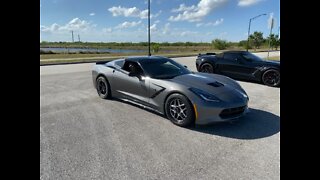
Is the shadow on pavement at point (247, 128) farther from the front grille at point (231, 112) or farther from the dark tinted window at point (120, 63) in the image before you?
the dark tinted window at point (120, 63)

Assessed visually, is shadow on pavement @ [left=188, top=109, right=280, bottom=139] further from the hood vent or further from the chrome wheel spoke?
the hood vent

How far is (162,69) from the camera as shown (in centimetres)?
553

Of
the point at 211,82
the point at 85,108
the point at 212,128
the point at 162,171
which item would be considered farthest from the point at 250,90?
the point at 162,171

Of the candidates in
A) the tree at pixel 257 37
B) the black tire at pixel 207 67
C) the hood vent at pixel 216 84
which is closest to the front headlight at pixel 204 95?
the hood vent at pixel 216 84

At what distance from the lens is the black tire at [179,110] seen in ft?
14.6

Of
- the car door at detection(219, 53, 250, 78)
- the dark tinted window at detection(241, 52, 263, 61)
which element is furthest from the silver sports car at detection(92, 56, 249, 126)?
the dark tinted window at detection(241, 52, 263, 61)

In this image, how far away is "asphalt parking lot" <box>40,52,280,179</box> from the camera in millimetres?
3002

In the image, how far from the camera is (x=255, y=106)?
19.7ft

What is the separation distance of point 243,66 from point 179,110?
19.3 ft

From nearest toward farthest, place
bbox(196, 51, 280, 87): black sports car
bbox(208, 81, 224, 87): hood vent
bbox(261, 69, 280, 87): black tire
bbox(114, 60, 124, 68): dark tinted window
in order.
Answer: bbox(208, 81, 224, 87): hood vent, bbox(114, 60, 124, 68): dark tinted window, bbox(261, 69, 280, 87): black tire, bbox(196, 51, 280, 87): black sports car

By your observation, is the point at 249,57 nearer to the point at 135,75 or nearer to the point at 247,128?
the point at 247,128

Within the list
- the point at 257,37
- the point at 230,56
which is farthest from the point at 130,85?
the point at 257,37
